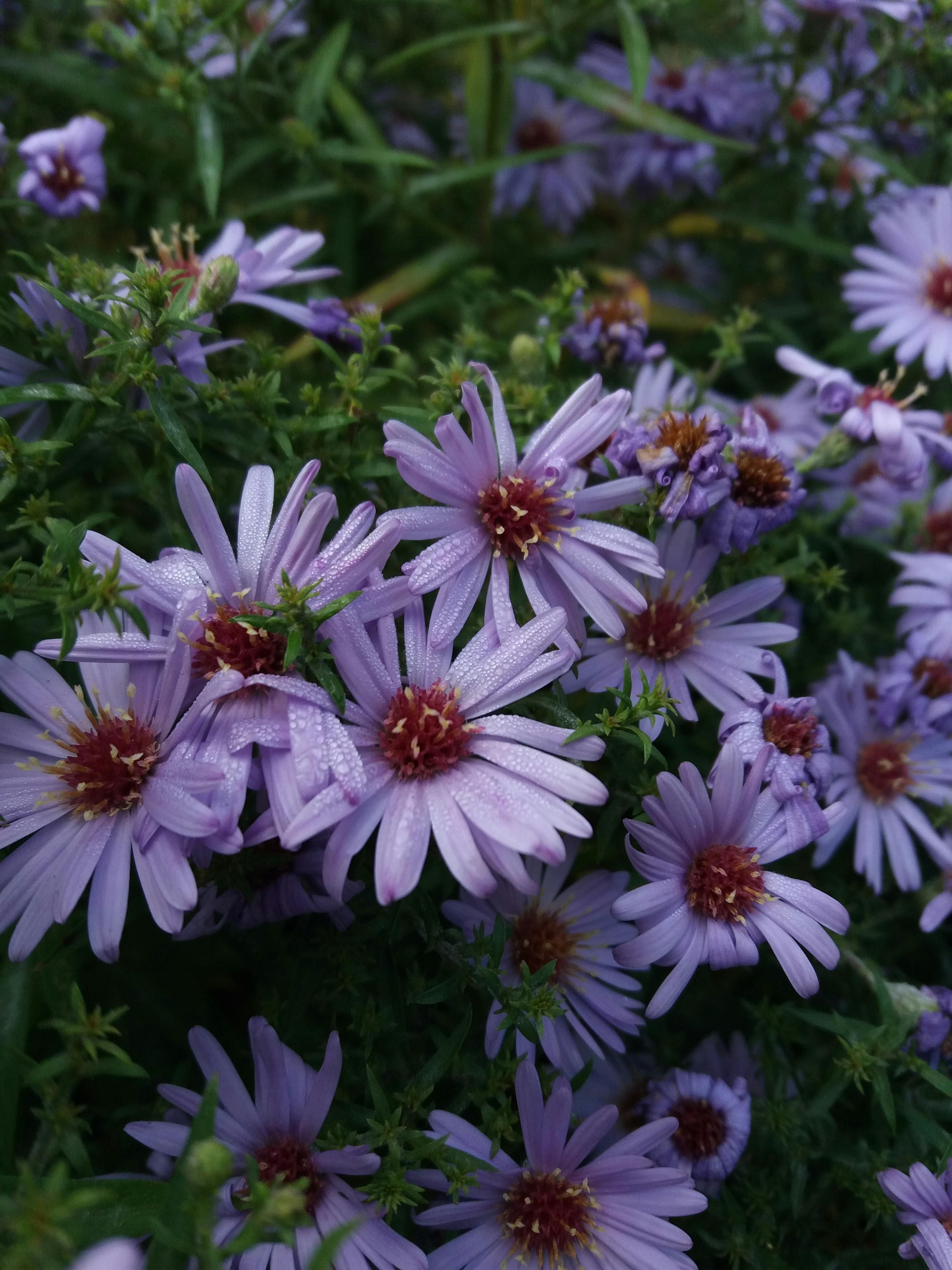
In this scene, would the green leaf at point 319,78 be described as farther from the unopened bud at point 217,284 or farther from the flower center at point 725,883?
the flower center at point 725,883

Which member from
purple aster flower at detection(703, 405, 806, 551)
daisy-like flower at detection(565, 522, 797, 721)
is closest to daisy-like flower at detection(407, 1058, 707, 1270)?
daisy-like flower at detection(565, 522, 797, 721)

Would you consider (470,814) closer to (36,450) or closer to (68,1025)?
(68,1025)

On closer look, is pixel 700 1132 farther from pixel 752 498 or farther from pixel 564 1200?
pixel 752 498

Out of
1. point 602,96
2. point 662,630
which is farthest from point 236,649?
point 602,96

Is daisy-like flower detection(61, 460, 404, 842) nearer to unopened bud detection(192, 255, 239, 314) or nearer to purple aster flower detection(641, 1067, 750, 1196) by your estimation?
unopened bud detection(192, 255, 239, 314)

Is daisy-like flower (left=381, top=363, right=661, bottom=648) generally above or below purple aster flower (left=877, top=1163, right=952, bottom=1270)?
above

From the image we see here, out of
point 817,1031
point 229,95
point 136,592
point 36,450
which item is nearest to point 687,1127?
point 817,1031
